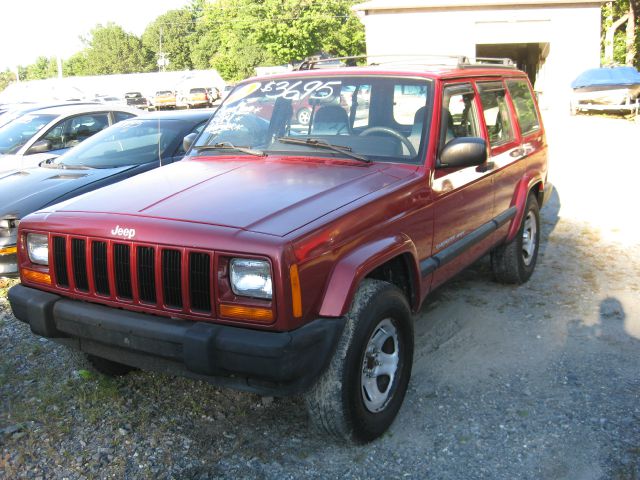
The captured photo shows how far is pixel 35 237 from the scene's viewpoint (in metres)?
3.45

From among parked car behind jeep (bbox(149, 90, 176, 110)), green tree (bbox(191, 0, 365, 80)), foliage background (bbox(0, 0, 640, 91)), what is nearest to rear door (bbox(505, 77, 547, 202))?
foliage background (bbox(0, 0, 640, 91))

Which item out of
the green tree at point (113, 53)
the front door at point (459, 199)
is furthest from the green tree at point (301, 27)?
the front door at point (459, 199)

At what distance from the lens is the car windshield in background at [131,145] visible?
6.73 m

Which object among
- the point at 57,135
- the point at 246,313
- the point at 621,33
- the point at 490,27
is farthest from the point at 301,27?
the point at 246,313

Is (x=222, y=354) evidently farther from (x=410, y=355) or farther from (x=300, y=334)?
(x=410, y=355)

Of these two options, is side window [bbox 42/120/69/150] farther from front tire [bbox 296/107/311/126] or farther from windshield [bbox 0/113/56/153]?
front tire [bbox 296/107/311/126]

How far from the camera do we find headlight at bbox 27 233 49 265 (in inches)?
134

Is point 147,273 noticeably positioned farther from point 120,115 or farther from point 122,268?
point 120,115

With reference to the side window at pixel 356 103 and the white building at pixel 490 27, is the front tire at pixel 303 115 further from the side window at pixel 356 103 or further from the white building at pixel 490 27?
the white building at pixel 490 27

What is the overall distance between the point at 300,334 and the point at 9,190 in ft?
14.6

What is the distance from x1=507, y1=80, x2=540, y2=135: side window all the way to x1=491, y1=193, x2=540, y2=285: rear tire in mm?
629

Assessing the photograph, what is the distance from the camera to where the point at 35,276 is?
11.3 feet

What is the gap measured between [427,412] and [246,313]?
1.40 m

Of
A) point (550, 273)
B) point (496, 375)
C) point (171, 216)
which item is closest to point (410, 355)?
point (496, 375)
